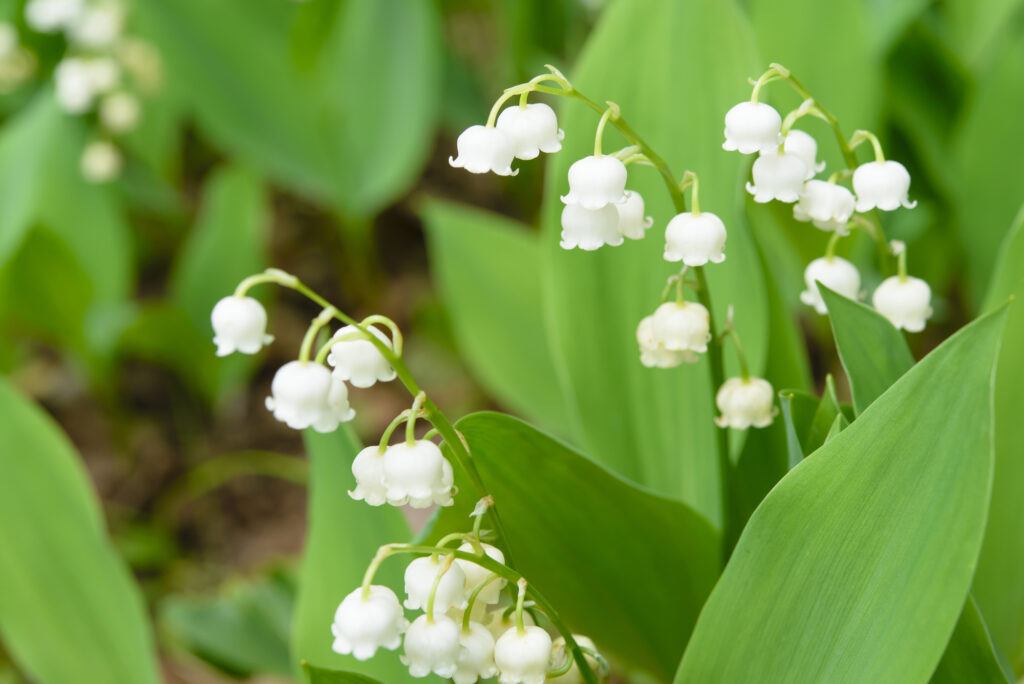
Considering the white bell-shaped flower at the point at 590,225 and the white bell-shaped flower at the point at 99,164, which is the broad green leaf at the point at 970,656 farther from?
the white bell-shaped flower at the point at 99,164

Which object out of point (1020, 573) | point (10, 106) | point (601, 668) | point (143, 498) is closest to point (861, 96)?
point (1020, 573)

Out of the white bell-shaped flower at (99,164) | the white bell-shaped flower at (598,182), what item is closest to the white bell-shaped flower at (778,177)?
the white bell-shaped flower at (598,182)

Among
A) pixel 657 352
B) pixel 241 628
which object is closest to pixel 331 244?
pixel 241 628

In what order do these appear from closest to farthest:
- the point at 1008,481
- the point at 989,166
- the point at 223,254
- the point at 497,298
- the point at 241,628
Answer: the point at 1008,481 → the point at 241,628 → the point at 989,166 → the point at 497,298 → the point at 223,254

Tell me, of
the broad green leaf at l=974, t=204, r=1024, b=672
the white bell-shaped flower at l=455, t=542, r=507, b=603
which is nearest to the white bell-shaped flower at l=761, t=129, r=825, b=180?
the broad green leaf at l=974, t=204, r=1024, b=672

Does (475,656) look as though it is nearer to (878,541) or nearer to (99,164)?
(878,541)
